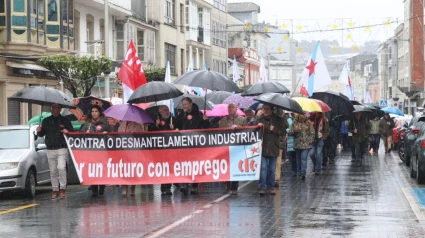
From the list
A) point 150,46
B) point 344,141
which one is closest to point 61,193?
Result: point 344,141

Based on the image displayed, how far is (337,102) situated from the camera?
28.6m

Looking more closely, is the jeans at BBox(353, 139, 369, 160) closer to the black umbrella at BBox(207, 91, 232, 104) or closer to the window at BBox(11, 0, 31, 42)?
the black umbrella at BBox(207, 91, 232, 104)

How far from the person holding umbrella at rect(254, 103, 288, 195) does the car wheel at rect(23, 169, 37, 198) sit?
4.83m

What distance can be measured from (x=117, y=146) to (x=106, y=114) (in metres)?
0.70

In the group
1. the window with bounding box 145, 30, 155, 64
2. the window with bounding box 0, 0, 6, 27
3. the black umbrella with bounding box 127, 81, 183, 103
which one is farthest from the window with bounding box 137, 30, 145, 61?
the black umbrella with bounding box 127, 81, 183, 103

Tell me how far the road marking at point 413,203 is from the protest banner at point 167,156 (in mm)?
2989

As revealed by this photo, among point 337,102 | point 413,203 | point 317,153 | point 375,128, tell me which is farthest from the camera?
point 375,128

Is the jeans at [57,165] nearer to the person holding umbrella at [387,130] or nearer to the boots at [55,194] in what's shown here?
the boots at [55,194]

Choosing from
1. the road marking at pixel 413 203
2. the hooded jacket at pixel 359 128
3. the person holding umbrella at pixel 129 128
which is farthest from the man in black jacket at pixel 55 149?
the hooded jacket at pixel 359 128

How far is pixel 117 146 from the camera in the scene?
1781cm

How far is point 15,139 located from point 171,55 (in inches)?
1457

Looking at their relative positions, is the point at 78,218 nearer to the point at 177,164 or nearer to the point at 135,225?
the point at 135,225

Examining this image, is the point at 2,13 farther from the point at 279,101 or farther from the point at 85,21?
the point at 279,101

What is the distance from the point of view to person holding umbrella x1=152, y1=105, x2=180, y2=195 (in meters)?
18.1
